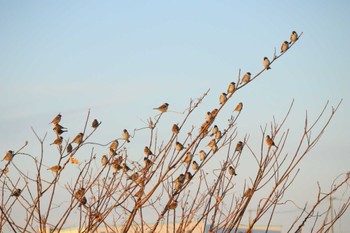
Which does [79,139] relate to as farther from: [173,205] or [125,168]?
[173,205]

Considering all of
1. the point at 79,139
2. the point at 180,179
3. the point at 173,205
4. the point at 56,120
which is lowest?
the point at 173,205

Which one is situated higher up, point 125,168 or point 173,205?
point 125,168

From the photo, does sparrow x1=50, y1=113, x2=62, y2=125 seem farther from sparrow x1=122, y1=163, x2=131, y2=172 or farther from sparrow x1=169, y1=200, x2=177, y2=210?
sparrow x1=169, y1=200, x2=177, y2=210

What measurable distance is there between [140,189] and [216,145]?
30.6 inches

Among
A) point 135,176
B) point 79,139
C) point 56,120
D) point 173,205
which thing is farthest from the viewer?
point 56,120

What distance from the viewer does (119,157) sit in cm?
526

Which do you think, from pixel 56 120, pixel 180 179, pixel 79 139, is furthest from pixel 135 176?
pixel 56 120

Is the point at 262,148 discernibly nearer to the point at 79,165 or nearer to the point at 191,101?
the point at 191,101

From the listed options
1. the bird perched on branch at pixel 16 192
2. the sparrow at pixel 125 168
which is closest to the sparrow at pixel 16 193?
the bird perched on branch at pixel 16 192

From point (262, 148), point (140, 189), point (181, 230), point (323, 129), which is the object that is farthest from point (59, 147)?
point (323, 129)

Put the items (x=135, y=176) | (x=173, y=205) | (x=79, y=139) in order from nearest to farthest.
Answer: (x=173, y=205)
(x=135, y=176)
(x=79, y=139)

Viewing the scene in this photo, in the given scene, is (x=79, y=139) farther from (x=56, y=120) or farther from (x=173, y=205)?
(x=173, y=205)

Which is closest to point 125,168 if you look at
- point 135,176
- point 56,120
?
point 135,176

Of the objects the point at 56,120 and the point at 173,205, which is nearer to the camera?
the point at 173,205
